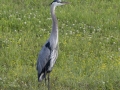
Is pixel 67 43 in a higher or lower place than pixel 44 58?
lower

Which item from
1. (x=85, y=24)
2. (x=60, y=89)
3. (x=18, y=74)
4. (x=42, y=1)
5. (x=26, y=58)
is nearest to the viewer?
(x=60, y=89)

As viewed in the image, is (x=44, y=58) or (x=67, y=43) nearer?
(x=44, y=58)

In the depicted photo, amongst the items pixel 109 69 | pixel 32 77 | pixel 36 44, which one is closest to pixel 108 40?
pixel 36 44

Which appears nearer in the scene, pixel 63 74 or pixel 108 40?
pixel 63 74

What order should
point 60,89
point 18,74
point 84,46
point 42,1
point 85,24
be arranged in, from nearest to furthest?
point 60,89, point 18,74, point 84,46, point 85,24, point 42,1

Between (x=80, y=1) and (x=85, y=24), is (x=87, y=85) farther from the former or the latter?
(x=80, y=1)

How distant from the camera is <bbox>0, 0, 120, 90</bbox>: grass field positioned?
8.38 meters

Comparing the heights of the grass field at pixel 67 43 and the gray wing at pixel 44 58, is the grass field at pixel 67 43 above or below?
below

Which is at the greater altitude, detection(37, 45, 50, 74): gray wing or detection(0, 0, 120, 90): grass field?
detection(37, 45, 50, 74): gray wing

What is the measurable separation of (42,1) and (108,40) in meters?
3.62

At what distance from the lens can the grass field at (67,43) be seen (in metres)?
8.38

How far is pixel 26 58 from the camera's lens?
32.3 feet

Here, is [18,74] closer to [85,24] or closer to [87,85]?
[87,85]

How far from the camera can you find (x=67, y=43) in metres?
10.9
